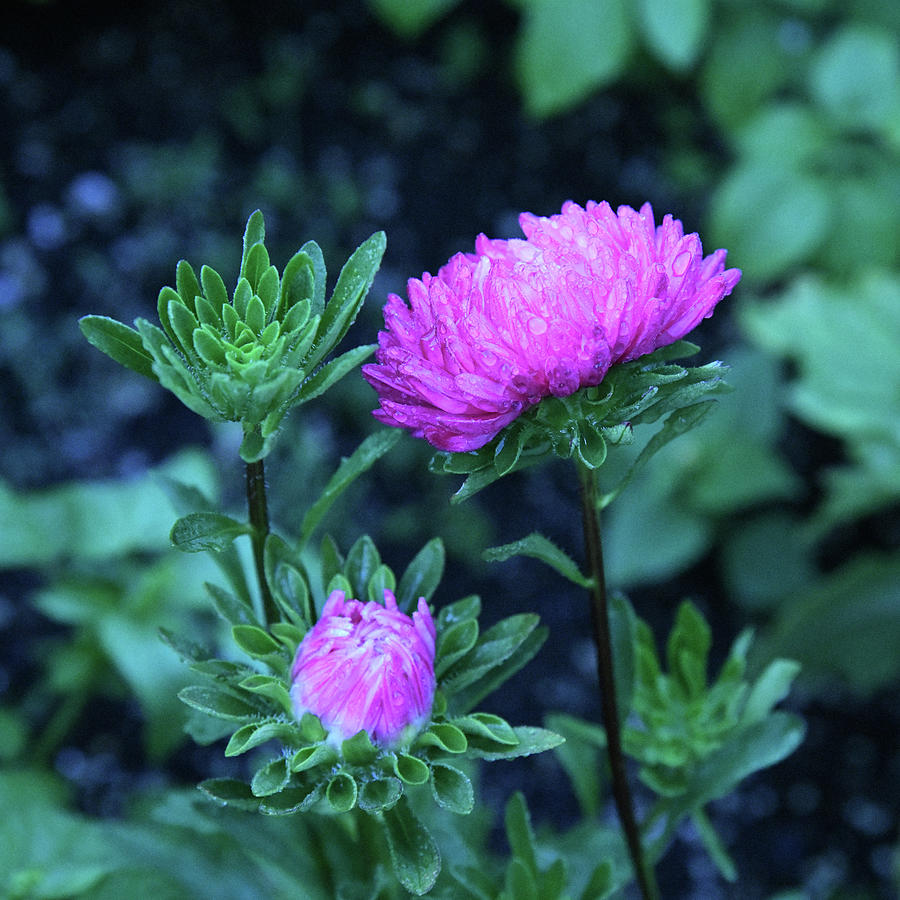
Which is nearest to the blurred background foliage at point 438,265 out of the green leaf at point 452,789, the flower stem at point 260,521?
the flower stem at point 260,521

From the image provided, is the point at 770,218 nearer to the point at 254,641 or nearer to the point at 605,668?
the point at 605,668

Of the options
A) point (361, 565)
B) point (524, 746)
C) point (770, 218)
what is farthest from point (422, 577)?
point (770, 218)

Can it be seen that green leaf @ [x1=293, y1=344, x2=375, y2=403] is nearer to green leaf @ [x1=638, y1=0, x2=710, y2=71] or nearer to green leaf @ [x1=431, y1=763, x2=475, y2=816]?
green leaf @ [x1=431, y1=763, x2=475, y2=816]

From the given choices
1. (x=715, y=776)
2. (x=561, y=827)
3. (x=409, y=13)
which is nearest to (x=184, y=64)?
(x=409, y=13)

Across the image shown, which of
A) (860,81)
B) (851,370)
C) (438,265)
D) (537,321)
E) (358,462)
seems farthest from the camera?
(438,265)

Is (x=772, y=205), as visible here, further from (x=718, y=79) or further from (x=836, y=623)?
(x=836, y=623)

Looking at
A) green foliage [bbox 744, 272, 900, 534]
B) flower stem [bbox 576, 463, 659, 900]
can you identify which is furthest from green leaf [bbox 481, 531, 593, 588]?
green foliage [bbox 744, 272, 900, 534]
